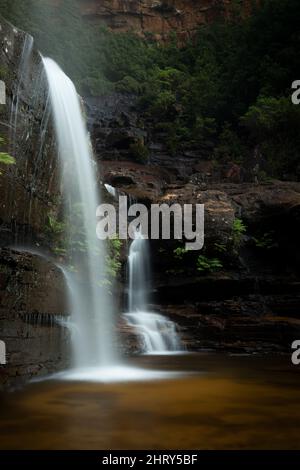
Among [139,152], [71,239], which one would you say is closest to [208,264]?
[71,239]

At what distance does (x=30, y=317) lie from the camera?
6184 mm

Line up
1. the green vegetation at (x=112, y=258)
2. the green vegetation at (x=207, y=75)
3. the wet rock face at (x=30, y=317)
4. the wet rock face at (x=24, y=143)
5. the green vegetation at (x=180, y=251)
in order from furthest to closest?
the green vegetation at (x=207, y=75) < the green vegetation at (x=180, y=251) < the green vegetation at (x=112, y=258) < the wet rock face at (x=24, y=143) < the wet rock face at (x=30, y=317)

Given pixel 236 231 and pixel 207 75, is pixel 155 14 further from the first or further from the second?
pixel 236 231

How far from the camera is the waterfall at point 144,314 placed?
10.4 metres

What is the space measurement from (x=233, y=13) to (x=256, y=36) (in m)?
11.4

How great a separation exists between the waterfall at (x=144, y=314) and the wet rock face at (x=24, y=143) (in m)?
3.95

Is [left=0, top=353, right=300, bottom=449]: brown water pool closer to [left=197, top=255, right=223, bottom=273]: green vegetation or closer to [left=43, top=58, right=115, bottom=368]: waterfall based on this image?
[left=43, top=58, right=115, bottom=368]: waterfall

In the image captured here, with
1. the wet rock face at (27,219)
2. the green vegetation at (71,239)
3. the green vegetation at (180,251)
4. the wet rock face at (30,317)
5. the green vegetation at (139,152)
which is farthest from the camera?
the green vegetation at (139,152)

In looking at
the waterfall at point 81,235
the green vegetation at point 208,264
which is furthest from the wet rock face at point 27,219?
the green vegetation at point 208,264

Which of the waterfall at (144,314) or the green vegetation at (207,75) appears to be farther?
the green vegetation at (207,75)

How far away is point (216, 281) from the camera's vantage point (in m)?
12.7

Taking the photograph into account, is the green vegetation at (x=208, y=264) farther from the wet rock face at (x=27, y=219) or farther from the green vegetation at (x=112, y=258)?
the wet rock face at (x=27, y=219)

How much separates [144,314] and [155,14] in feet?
121
